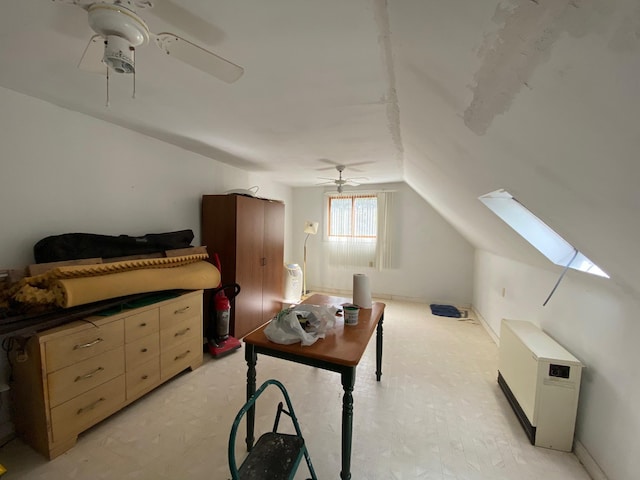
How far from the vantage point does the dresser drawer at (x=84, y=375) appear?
1599 millimetres

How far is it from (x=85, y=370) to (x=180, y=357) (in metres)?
0.78

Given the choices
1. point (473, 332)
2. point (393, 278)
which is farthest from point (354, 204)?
point (473, 332)

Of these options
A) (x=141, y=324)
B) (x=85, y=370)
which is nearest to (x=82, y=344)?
(x=85, y=370)

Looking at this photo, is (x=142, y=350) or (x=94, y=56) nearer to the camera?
(x=94, y=56)

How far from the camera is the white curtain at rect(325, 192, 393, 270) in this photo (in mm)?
5000

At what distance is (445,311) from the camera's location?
14.3ft

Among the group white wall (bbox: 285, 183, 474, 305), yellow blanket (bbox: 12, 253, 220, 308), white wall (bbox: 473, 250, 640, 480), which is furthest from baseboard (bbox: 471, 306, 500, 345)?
yellow blanket (bbox: 12, 253, 220, 308)

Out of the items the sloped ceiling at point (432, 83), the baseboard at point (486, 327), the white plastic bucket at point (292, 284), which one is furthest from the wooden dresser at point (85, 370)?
the baseboard at point (486, 327)

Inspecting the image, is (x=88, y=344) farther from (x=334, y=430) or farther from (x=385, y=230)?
(x=385, y=230)

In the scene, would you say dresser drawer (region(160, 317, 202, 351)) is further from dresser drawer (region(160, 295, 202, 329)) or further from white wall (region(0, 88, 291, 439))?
white wall (region(0, 88, 291, 439))

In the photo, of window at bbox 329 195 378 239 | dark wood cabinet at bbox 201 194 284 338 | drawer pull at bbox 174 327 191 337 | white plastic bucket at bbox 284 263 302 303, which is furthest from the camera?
window at bbox 329 195 378 239

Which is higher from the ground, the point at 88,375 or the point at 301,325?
the point at 301,325

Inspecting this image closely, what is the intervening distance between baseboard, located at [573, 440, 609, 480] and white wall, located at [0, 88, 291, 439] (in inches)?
148

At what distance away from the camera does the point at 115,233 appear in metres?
2.38
